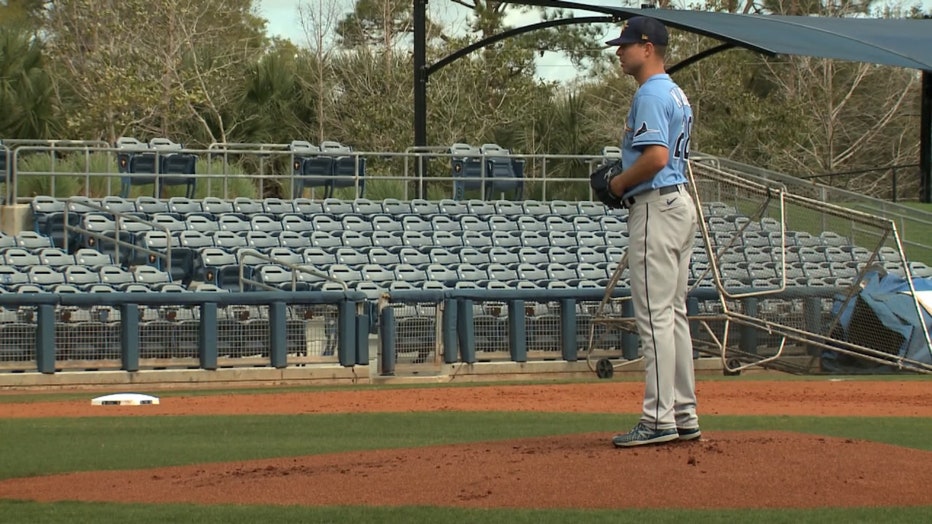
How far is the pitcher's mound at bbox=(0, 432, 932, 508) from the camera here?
7.14m

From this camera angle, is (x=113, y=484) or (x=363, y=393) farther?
(x=363, y=393)

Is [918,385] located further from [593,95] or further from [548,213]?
[593,95]

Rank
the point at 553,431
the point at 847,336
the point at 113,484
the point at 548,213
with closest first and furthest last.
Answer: the point at 113,484, the point at 553,431, the point at 847,336, the point at 548,213

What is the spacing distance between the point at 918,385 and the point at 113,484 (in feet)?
38.2

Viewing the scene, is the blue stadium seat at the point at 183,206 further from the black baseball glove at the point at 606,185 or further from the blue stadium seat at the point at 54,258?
the black baseball glove at the point at 606,185

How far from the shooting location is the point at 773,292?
685 inches

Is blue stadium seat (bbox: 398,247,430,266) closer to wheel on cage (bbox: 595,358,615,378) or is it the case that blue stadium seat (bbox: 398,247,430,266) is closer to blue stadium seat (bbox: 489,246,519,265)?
blue stadium seat (bbox: 489,246,519,265)

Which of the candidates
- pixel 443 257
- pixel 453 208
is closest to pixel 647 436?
pixel 443 257

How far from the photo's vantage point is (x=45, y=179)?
2820 centimetres

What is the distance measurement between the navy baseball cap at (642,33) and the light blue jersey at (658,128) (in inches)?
8.0

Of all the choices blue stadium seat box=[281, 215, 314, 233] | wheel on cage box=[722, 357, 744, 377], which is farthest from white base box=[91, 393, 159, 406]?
blue stadium seat box=[281, 215, 314, 233]

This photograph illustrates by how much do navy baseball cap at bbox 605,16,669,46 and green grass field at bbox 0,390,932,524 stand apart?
2.62 meters

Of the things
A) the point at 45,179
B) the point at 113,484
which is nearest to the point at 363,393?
the point at 113,484

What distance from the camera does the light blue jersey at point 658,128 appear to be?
779cm
